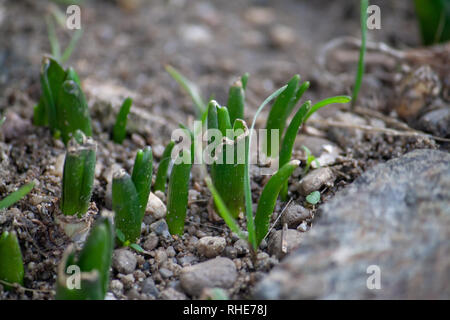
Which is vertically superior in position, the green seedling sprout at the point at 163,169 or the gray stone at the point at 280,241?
the green seedling sprout at the point at 163,169

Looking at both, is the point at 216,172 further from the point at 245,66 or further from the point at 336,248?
the point at 245,66

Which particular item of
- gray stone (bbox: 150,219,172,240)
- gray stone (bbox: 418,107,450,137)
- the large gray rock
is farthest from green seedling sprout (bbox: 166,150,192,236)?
gray stone (bbox: 418,107,450,137)

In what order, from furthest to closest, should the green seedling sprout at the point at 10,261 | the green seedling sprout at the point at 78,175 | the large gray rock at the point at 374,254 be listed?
the green seedling sprout at the point at 78,175 → the green seedling sprout at the point at 10,261 → the large gray rock at the point at 374,254

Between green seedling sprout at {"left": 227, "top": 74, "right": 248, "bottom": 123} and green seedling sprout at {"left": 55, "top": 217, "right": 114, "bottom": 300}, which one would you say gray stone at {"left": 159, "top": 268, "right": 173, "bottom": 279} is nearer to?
green seedling sprout at {"left": 55, "top": 217, "right": 114, "bottom": 300}

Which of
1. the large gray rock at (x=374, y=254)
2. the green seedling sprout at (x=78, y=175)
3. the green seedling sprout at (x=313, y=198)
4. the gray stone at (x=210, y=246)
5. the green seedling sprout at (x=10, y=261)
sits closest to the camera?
the large gray rock at (x=374, y=254)

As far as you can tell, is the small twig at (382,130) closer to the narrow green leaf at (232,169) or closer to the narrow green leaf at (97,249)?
the narrow green leaf at (232,169)

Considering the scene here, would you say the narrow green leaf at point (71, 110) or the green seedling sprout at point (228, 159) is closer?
the green seedling sprout at point (228, 159)

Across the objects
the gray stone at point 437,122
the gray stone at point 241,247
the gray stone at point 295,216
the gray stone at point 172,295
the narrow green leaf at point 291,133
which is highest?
the gray stone at point 437,122

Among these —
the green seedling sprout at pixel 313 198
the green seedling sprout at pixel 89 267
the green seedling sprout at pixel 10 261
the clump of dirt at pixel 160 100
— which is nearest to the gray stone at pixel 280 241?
the clump of dirt at pixel 160 100
